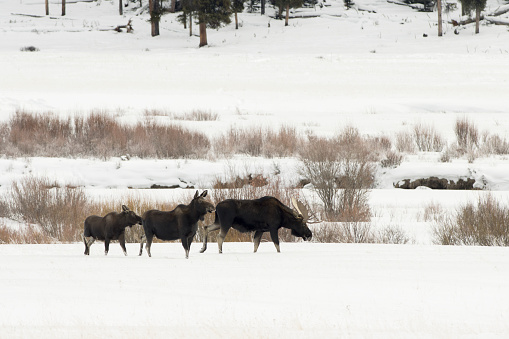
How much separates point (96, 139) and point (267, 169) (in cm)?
598

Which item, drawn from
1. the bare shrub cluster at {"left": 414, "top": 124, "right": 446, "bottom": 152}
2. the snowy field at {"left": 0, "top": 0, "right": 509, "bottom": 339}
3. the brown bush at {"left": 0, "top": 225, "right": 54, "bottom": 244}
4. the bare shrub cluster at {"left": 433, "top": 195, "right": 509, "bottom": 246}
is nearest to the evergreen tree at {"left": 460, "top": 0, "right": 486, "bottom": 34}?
the snowy field at {"left": 0, "top": 0, "right": 509, "bottom": 339}

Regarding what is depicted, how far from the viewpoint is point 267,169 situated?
16.8 meters

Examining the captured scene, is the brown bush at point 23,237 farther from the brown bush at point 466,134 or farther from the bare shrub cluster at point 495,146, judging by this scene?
the brown bush at point 466,134

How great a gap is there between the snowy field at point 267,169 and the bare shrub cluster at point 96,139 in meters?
1.74

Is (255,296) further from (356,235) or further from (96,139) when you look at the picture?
(96,139)

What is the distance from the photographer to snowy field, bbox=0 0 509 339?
14.2ft

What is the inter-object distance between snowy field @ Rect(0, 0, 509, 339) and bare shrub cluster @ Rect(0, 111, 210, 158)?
5.70 feet

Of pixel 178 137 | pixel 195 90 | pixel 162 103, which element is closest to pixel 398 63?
pixel 195 90

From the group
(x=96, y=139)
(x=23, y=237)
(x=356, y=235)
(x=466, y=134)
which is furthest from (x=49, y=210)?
(x=466, y=134)

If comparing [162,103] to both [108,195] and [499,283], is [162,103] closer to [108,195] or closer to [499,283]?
[108,195]

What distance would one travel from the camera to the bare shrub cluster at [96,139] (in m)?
19.5

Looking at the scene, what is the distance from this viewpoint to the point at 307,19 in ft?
179

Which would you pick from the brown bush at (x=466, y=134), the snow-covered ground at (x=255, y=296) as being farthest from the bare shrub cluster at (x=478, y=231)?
the brown bush at (x=466, y=134)

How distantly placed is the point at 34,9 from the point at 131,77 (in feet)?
94.8
